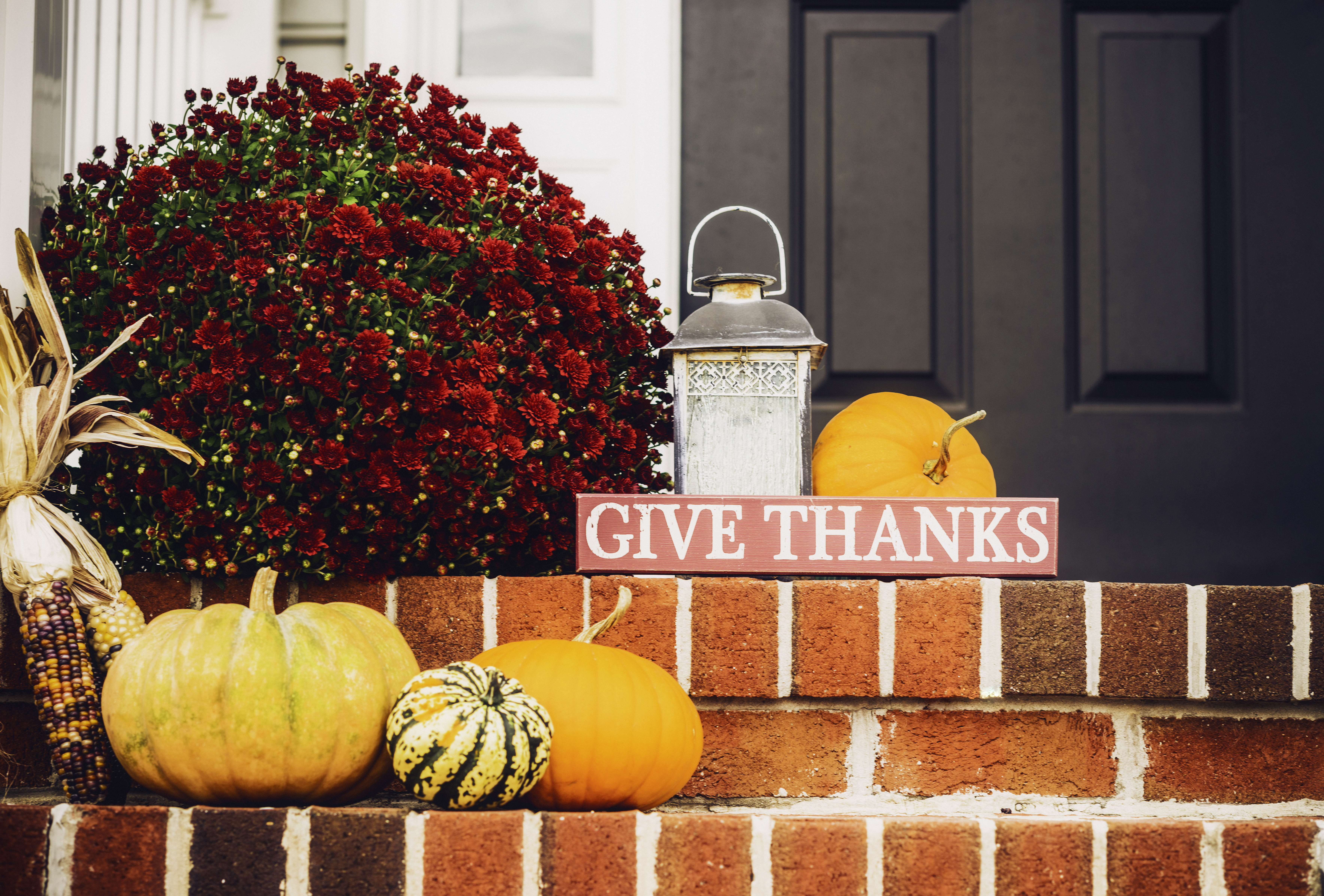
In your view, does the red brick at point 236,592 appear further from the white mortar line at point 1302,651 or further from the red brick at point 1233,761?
the white mortar line at point 1302,651

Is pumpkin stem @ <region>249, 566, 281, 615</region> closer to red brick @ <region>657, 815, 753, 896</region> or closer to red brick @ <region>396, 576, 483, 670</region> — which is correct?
red brick @ <region>396, 576, 483, 670</region>

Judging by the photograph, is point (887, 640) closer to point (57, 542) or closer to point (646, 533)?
point (646, 533)

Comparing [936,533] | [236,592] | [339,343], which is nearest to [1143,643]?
[936,533]

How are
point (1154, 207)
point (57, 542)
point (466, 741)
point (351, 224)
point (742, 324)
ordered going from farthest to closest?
point (1154, 207) < point (742, 324) < point (351, 224) < point (57, 542) < point (466, 741)

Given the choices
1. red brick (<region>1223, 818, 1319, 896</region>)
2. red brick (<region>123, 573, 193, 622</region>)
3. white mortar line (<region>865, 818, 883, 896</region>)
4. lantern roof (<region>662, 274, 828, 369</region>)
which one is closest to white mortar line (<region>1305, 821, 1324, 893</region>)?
red brick (<region>1223, 818, 1319, 896</region>)

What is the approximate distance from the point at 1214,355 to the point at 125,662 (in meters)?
2.32

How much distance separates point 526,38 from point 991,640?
184cm

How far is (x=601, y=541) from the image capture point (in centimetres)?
153

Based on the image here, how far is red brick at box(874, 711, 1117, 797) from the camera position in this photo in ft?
4.88

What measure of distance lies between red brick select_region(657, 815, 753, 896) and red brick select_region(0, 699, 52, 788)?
0.92 meters

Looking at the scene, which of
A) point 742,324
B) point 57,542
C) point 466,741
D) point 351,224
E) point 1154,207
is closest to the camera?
point 466,741

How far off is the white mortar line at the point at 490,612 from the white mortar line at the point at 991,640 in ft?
2.31

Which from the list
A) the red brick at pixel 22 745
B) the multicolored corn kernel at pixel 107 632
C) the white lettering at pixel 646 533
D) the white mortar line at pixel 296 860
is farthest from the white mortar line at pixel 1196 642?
the red brick at pixel 22 745

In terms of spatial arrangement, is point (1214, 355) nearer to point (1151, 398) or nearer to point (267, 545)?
point (1151, 398)
